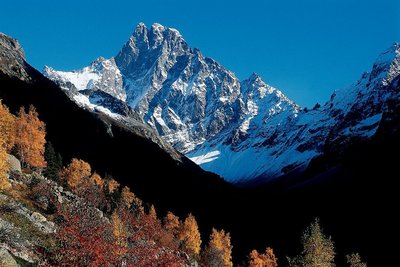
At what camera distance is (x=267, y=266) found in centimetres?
13288

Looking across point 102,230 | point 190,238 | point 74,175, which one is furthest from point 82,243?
point 190,238

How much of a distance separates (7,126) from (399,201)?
16052 cm

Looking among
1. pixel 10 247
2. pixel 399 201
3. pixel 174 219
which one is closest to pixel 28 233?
pixel 10 247

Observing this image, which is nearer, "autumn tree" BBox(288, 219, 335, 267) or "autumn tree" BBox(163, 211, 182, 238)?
"autumn tree" BBox(288, 219, 335, 267)

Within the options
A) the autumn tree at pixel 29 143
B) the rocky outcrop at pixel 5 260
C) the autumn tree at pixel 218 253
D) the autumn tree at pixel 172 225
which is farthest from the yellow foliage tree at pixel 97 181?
the rocky outcrop at pixel 5 260

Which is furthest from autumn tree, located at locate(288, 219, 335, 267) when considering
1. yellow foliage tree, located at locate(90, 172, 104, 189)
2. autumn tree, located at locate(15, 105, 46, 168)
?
yellow foliage tree, located at locate(90, 172, 104, 189)

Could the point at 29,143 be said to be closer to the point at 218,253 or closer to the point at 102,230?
the point at 218,253

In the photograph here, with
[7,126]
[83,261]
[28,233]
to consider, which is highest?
[7,126]

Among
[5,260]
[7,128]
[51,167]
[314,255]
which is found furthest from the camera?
[51,167]

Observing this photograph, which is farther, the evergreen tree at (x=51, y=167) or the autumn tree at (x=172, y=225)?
the autumn tree at (x=172, y=225)

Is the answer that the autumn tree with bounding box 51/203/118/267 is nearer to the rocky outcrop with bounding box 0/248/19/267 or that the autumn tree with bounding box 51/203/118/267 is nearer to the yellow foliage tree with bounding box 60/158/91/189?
the rocky outcrop with bounding box 0/248/19/267

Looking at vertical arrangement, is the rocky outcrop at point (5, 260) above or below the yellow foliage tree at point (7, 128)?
below

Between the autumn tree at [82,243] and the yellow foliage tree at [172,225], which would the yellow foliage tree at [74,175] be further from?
the autumn tree at [82,243]

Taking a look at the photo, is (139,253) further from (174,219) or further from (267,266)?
(174,219)
